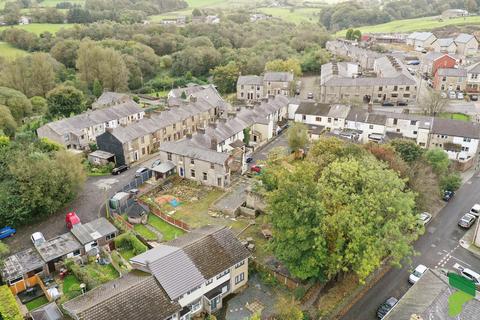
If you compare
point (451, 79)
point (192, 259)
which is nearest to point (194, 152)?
point (192, 259)

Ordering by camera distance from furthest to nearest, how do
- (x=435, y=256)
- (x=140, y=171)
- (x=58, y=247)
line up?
(x=140, y=171) → (x=435, y=256) → (x=58, y=247)

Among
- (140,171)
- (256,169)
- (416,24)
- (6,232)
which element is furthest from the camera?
(416,24)

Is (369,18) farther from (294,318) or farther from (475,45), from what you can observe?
(294,318)

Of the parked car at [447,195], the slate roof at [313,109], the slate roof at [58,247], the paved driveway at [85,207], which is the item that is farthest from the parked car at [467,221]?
the paved driveway at [85,207]

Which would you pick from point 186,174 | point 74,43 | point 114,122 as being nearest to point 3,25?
point 74,43

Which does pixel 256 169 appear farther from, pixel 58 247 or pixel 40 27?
pixel 40 27

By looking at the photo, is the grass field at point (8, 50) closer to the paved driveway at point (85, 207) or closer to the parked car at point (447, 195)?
the paved driveway at point (85, 207)
